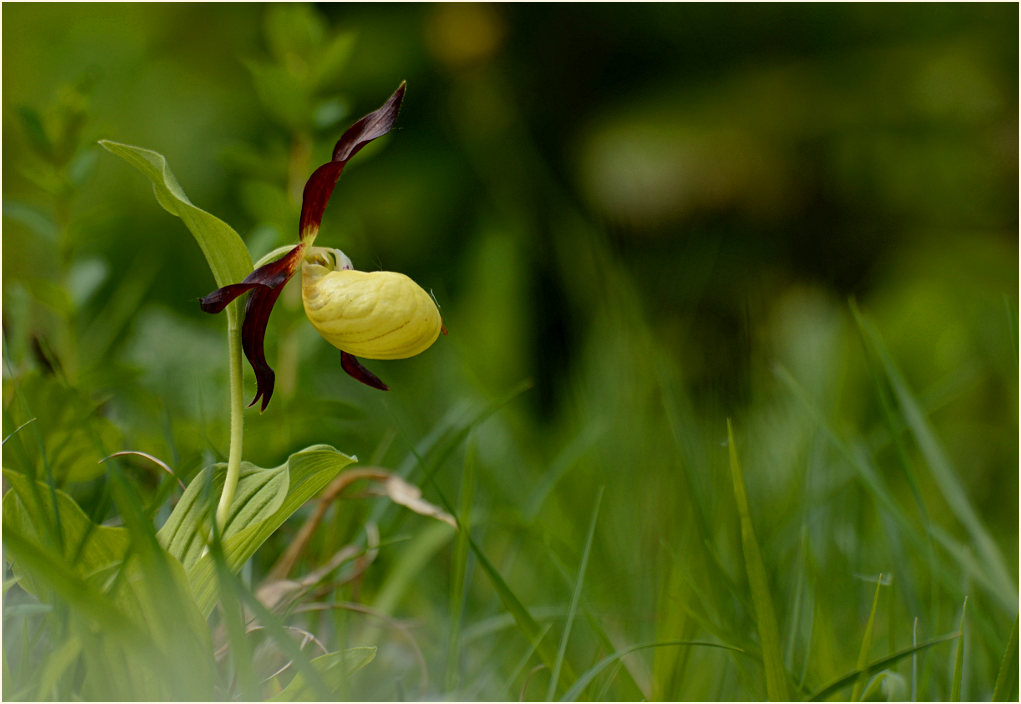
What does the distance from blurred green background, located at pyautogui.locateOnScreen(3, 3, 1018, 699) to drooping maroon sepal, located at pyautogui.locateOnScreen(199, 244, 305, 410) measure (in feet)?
1.21

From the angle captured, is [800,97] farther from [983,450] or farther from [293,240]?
[293,240]

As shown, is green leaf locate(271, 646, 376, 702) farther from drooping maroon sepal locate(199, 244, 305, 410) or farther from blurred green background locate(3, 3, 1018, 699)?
blurred green background locate(3, 3, 1018, 699)

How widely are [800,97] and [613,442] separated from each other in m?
0.90

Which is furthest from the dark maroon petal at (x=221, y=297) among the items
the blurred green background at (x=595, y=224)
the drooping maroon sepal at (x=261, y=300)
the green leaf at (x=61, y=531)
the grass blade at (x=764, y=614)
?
the blurred green background at (x=595, y=224)

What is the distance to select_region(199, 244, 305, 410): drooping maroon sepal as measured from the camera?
0.36 meters

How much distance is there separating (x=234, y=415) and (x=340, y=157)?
14cm

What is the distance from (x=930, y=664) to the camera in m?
0.50

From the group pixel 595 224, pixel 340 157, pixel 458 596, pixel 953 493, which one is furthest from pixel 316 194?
pixel 595 224

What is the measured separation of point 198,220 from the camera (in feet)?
1.15

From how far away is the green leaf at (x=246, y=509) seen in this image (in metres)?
0.36

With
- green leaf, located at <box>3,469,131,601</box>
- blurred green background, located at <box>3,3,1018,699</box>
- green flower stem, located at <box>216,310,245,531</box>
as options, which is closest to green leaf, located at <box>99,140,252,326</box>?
green flower stem, located at <box>216,310,245,531</box>

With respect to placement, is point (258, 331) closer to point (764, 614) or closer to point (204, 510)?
point (204, 510)

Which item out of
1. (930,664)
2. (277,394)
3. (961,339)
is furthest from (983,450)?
(277,394)

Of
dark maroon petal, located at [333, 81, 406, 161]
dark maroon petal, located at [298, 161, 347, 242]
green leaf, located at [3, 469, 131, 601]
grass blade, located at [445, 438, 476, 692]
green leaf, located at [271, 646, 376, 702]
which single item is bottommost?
grass blade, located at [445, 438, 476, 692]
